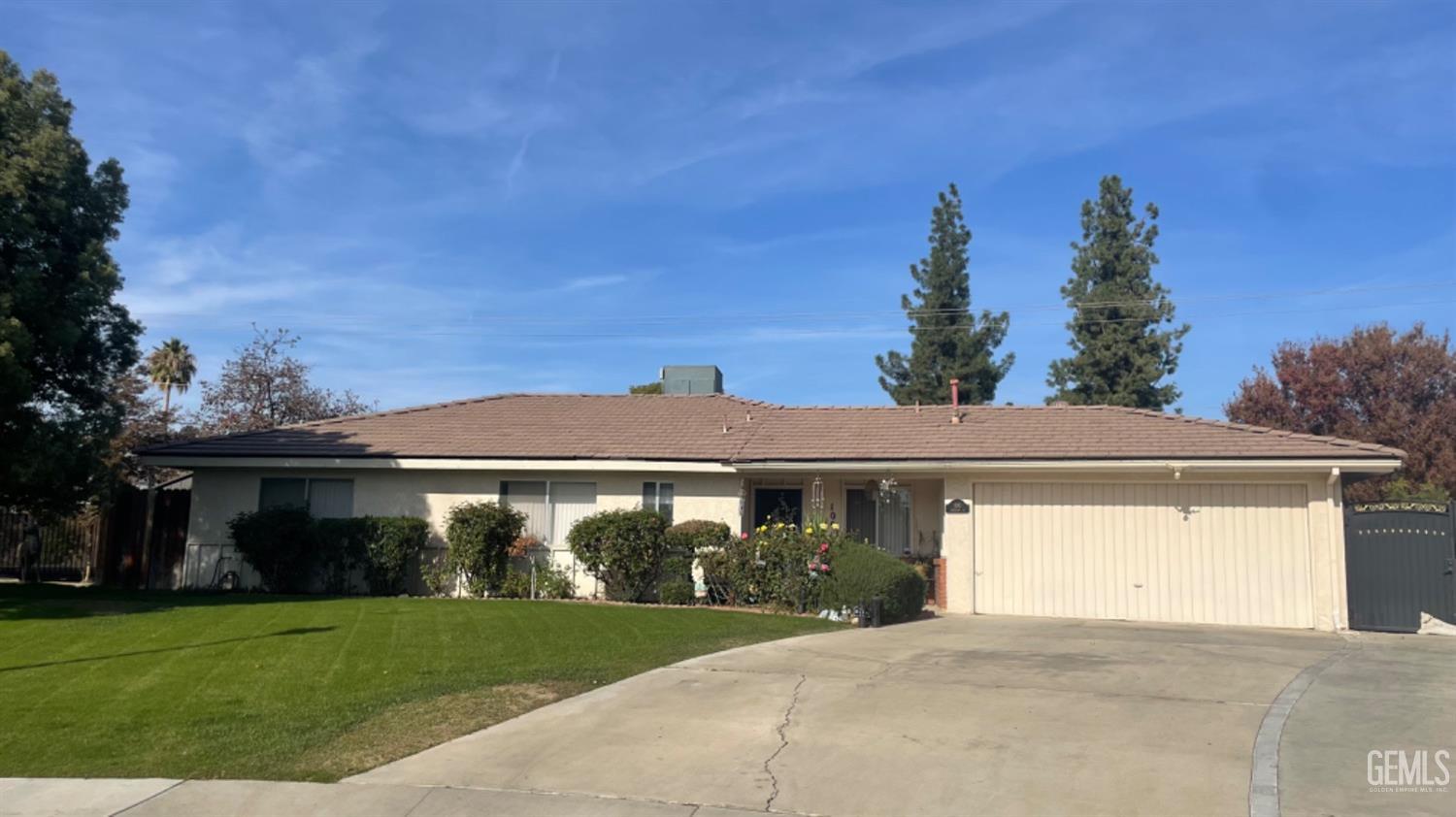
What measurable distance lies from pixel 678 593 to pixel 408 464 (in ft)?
18.5

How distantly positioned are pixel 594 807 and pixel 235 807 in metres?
2.07

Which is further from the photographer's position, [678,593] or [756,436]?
[756,436]

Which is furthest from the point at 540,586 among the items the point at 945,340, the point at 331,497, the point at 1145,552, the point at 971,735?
the point at 945,340

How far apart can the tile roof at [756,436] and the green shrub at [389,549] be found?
1386 mm

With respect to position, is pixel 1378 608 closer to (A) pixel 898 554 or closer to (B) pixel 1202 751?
(A) pixel 898 554

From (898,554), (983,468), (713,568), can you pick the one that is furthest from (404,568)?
(983,468)

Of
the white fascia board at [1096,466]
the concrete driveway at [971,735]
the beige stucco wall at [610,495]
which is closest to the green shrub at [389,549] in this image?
the beige stucco wall at [610,495]

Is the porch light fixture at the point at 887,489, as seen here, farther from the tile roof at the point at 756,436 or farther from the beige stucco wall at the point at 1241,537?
the beige stucco wall at the point at 1241,537

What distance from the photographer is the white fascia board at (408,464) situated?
18484 mm

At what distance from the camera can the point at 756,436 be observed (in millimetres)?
19562

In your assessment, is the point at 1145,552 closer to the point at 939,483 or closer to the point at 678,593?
the point at 939,483

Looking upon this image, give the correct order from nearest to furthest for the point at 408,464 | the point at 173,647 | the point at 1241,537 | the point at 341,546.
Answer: the point at 173,647 < the point at 1241,537 < the point at 341,546 < the point at 408,464

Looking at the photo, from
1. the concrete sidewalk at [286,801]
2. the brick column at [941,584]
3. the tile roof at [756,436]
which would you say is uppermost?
the tile roof at [756,436]

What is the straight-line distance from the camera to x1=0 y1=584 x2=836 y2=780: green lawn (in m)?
7.09
